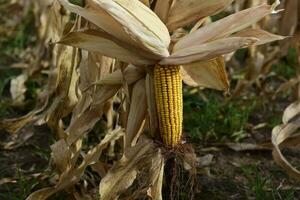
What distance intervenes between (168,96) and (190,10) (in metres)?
0.31

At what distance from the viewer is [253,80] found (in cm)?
330

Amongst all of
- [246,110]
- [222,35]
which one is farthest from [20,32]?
[222,35]

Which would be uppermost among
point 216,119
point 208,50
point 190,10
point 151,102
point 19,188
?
point 190,10

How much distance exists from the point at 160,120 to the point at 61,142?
49 centimetres

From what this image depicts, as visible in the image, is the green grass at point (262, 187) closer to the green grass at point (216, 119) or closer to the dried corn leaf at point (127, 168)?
the green grass at point (216, 119)

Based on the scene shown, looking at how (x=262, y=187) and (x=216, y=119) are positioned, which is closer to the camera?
(x=262, y=187)

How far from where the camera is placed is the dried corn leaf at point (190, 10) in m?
1.95

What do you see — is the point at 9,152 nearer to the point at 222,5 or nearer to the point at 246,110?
the point at 246,110

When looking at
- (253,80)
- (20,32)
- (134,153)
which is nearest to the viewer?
(134,153)

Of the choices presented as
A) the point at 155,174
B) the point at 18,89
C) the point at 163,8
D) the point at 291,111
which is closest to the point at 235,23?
the point at 163,8

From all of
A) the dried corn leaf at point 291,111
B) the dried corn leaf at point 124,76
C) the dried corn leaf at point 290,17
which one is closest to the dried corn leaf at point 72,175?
the dried corn leaf at point 124,76

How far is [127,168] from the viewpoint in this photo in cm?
206

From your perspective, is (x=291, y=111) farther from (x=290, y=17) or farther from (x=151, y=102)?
(x=151, y=102)

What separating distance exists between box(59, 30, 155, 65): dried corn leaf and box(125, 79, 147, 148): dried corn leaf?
0.45 feet
